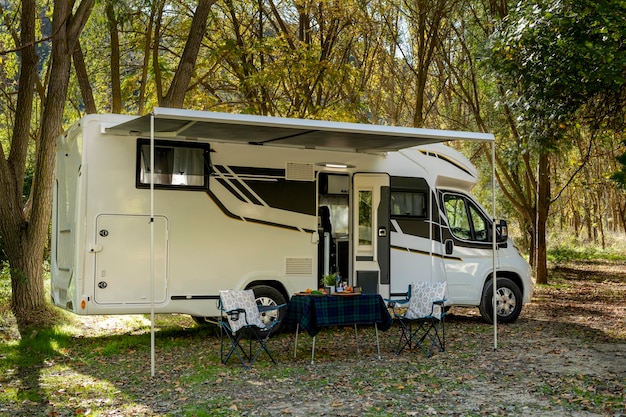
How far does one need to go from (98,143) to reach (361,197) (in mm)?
3789

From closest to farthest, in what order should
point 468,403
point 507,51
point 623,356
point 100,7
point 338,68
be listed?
point 468,403 < point 623,356 < point 507,51 < point 100,7 < point 338,68

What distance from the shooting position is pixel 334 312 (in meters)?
8.60

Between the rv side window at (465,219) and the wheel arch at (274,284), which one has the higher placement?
the rv side window at (465,219)

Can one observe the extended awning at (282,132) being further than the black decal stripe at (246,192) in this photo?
No

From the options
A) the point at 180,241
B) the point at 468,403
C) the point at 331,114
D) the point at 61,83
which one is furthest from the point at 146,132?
the point at 331,114

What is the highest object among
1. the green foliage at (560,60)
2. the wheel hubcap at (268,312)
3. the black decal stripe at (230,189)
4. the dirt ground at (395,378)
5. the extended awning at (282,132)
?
the green foliage at (560,60)

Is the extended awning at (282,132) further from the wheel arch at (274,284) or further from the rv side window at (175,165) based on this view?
the wheel arch at (274,284)

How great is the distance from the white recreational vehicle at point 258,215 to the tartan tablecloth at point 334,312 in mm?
1492

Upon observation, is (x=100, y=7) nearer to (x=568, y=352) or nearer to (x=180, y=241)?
(x=180, y=241)

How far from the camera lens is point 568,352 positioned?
9.30 m

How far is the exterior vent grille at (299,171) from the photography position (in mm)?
10555

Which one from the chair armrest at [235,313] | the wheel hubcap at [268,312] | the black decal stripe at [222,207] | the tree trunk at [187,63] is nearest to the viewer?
the chair armrest at [235,313]

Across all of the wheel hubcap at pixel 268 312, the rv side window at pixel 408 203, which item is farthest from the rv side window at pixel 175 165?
the rv side window at pixel 408 203

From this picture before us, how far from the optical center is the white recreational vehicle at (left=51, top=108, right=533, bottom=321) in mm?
9250
